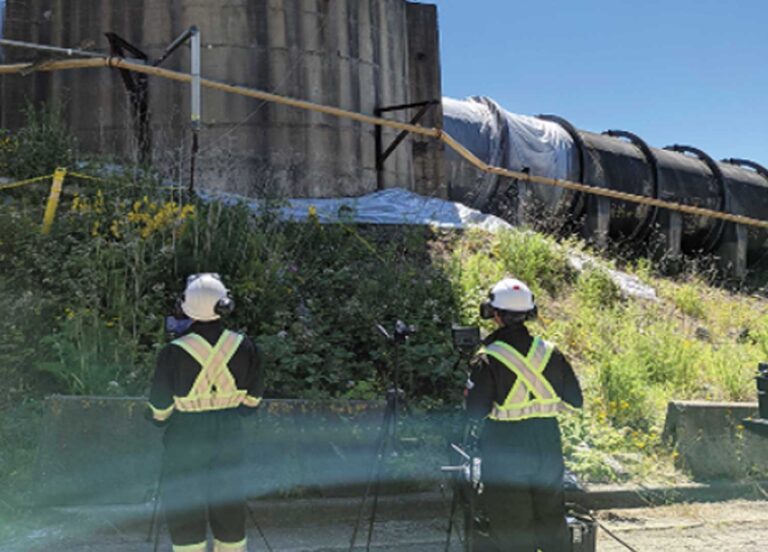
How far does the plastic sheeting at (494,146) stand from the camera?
15484 millimetres

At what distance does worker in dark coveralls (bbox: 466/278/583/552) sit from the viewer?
395 centimetres

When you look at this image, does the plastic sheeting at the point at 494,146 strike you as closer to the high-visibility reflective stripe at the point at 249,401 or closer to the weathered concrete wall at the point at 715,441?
the weathered concrete wall at the point at 715,441

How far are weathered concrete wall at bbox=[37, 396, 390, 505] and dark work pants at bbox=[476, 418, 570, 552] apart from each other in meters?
2.11

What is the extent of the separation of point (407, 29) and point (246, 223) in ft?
28.1

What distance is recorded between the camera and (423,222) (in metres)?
11.3

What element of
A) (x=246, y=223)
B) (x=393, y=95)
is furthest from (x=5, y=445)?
(x=393, y=95)

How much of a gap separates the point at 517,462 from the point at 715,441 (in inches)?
155

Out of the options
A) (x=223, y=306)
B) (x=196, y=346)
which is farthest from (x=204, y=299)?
(x=196, y=346)

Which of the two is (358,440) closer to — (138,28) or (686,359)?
(686,359)

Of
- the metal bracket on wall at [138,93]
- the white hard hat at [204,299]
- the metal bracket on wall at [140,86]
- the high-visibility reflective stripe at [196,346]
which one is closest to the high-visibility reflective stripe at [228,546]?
the high-visibility reflective stripe at [196,346]

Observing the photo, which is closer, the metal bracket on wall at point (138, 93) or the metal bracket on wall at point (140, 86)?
the metal bracket on wall at point (140, 86)

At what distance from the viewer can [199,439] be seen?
3.93 m

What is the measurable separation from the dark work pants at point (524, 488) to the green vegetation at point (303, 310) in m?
2.64

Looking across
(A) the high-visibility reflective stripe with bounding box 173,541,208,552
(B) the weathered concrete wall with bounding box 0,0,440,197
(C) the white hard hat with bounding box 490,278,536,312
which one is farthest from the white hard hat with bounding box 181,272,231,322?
(B) the weathered concrete wall with bounding box 0,0,440,197
